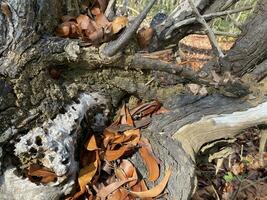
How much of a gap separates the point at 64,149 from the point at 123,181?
1.04ft

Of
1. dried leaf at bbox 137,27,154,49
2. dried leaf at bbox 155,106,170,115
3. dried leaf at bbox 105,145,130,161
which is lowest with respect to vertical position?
dried leaf at bbox 105,145,130,161

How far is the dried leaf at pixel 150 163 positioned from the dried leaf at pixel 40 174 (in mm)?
404

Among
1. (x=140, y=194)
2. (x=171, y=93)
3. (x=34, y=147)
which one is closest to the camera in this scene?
(x=34, y=147)

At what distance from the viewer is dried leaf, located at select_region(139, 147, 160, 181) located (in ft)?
6.06

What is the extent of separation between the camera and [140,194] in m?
1.80

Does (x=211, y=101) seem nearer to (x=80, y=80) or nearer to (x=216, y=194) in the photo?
(x=80, y=80)

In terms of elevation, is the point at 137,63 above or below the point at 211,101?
above

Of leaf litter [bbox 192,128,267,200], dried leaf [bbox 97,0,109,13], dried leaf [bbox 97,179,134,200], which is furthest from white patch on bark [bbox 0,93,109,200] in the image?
leaf litter [bbox 192,128,267,200]

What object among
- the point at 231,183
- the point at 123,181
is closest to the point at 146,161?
the point at 123,181

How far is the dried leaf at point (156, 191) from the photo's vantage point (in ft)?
5.90

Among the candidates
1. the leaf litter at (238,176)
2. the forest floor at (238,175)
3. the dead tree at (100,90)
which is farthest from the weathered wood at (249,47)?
the leaf litter at (238,176)

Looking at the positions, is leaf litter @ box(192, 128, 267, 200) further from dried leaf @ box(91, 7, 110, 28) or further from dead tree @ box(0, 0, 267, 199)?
dried leaf @ box(91, 7, 110, 28)

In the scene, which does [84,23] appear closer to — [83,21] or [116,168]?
[83,21]

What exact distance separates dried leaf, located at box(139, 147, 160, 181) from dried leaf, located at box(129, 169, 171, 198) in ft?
0.12
